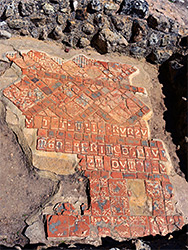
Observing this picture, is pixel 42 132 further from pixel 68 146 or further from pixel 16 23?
pixel 16 23

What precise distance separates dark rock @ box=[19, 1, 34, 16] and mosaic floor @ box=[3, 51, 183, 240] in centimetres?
80

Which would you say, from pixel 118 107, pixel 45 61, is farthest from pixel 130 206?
pixel 45 61

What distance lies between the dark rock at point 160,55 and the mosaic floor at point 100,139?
0.63m

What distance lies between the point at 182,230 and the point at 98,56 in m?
3.64

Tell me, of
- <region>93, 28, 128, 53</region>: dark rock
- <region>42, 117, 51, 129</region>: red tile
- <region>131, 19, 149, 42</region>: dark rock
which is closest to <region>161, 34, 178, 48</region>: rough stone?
<region>131, 19, 149, 42</region>: dark rock

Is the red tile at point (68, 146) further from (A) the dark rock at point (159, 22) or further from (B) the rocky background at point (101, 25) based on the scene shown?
(A) the dark rock at point (159, 22)

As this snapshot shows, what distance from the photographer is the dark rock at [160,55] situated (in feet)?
19.3

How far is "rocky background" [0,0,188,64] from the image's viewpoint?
5.39 m

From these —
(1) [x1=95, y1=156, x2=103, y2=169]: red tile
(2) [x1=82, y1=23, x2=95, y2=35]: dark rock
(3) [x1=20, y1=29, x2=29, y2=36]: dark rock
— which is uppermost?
(2) [x1=82, y1=23, x2=95, y2=35]: dark rock

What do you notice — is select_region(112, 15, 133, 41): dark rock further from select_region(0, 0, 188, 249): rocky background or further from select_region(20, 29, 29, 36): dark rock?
select_region(20, 29, 29, 36): dark rock

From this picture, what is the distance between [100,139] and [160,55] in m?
2.61

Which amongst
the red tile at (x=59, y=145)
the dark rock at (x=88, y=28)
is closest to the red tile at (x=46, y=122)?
the red tile at (x=59, y=145)

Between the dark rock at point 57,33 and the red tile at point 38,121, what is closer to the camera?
the red tile at point 38,121

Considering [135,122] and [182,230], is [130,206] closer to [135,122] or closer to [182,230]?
[182,230]
